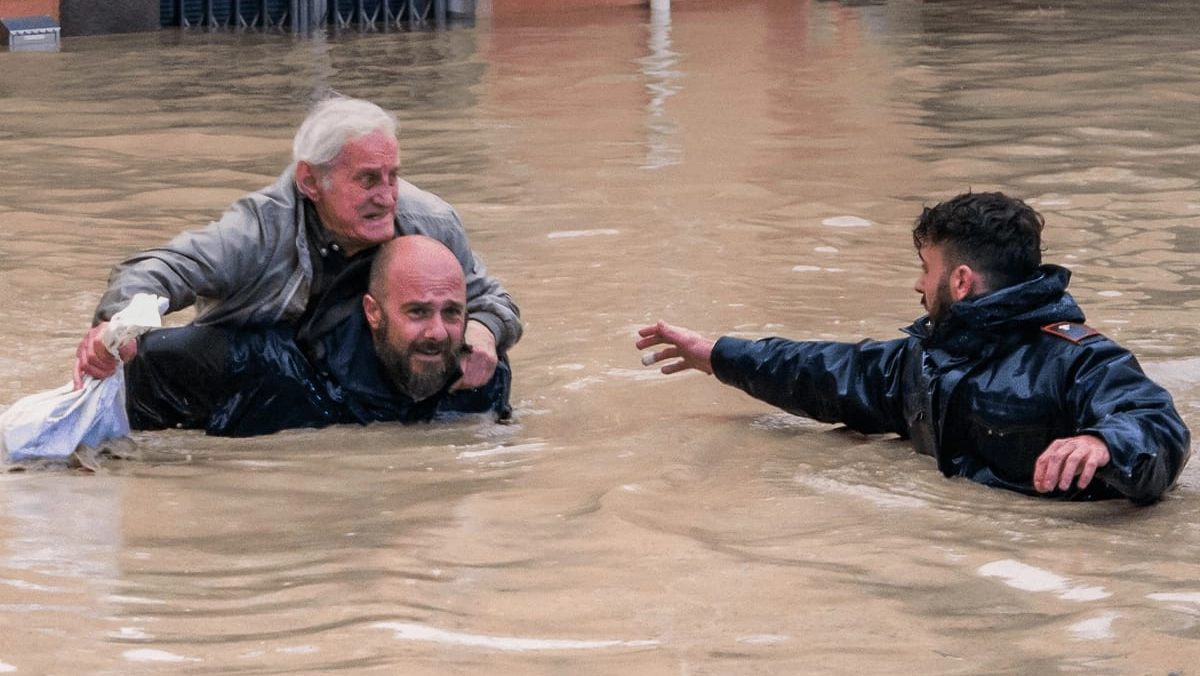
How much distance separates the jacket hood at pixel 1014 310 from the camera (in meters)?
4.62

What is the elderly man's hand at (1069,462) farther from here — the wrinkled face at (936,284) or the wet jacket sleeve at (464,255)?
the wet jacket sleeve at (464,255)

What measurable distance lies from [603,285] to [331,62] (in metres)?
7.63

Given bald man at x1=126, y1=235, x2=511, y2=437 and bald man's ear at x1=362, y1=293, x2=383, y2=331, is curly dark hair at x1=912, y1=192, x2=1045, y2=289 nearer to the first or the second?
bald man at x1=126, y1=235, x2=511, y2=437

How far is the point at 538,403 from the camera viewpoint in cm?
592

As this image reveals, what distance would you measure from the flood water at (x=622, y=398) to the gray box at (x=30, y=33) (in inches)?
8.3

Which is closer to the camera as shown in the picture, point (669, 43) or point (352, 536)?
point (352, 536)

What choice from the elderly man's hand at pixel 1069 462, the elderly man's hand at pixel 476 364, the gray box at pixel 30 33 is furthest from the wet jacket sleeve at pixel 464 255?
the gray box at pixel 30 33

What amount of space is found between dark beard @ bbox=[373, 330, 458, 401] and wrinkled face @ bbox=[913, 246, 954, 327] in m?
1.41

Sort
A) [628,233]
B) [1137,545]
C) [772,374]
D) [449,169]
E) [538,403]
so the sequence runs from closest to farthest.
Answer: [1137,545] < [772,374] < [538,403] < [628,233] < [449,169]

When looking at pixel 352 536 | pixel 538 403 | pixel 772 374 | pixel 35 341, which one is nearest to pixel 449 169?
pixel 35 341

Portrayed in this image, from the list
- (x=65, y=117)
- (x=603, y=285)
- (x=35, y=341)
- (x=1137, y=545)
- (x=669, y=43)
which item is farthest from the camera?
(x=669, y=43)

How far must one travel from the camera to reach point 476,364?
5.39m

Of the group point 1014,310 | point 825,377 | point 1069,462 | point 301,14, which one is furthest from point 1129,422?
point 301,14

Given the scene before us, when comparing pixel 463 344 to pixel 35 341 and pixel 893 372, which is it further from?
pixel 35 341
